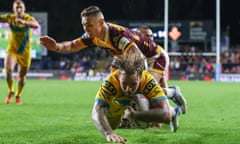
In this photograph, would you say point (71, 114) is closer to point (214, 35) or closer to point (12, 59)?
point (12, 59)

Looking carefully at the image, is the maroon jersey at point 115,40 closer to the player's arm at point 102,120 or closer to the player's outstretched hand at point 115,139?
the player's arm at point 102,120

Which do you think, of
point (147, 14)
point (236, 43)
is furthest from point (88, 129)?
point (236, 43)

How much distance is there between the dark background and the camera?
40219 millimetres

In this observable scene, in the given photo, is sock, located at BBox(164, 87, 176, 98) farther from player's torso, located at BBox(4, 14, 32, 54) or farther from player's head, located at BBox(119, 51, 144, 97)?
player's torso, located at BBox(4, 14, 32, 54)

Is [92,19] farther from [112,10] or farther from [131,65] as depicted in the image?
[112,10]

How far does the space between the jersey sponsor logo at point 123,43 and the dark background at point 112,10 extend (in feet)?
105

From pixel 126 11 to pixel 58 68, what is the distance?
20.0ft

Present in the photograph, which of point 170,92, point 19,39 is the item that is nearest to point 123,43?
point 170,92

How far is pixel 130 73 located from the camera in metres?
5.88

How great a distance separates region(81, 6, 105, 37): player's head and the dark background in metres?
32.3

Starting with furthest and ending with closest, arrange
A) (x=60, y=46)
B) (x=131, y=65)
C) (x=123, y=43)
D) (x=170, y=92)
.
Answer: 1. (x=170, y=92)
2. (x=60, y=46)
3. (x=123, y=43)
4. (x=131, y=65)

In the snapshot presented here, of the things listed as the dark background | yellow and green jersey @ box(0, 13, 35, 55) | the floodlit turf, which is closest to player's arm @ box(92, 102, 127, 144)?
the floodlit turf

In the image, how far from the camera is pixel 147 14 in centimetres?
4066

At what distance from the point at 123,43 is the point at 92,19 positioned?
701 mm
